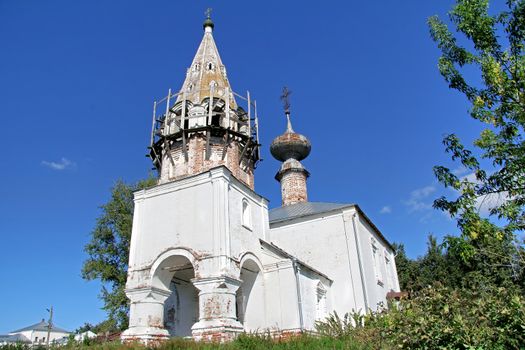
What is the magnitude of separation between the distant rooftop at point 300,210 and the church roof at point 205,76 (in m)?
6.12

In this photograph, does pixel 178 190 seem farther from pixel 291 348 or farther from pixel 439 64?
pixel 439 64

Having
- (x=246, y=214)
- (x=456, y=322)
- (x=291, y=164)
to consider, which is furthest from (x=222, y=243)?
(x=291, y=164)

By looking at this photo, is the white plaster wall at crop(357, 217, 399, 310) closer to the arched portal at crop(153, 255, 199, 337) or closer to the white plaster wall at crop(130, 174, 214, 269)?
the arched portal at crop(153, 255, 199, 337)

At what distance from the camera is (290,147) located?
83.2ft

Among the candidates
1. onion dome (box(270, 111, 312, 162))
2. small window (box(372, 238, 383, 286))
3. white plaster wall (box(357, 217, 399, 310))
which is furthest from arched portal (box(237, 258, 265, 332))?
onion dome (box(270, 111, 312, 162))

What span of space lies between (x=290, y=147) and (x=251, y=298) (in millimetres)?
12988

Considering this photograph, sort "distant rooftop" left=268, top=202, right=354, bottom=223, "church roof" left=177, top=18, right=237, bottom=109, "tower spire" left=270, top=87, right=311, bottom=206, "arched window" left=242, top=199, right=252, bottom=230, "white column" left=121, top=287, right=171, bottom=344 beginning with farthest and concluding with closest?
1. "tower spire" left=270, top=87, right=311, bottom=206
2. "distant rooftop" left=268, top=202, right=354, bottom=223
3. "church roof" left=177, top=18, right=237, bottom=109
4. "arched window" left=242, top=199, right=252, bottom=230
5. "white column" left=121, top=287, right=171, bottom=344

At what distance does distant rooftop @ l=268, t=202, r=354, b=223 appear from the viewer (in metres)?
19.0

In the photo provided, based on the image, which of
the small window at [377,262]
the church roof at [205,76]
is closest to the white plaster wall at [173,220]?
the church roof at [205,76]

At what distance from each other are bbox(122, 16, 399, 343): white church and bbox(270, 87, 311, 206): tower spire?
356 centimetres

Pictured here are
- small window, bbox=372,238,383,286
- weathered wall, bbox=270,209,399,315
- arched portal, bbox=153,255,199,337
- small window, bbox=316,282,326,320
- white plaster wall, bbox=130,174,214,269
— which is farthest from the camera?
small window, bbox=372,238,383,286

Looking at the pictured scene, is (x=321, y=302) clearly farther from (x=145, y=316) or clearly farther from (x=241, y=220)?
(x=145, y=316)

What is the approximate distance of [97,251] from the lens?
71.4 feet

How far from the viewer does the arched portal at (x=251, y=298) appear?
13.8m
